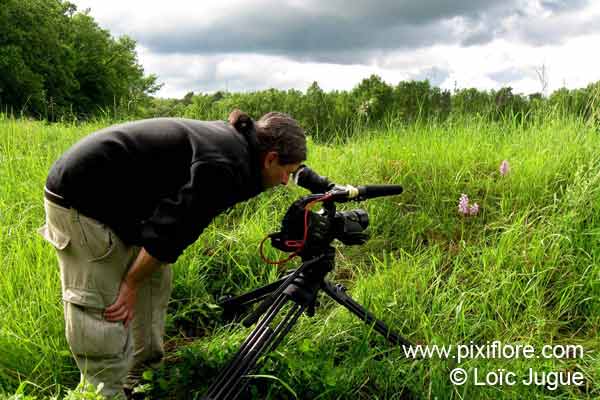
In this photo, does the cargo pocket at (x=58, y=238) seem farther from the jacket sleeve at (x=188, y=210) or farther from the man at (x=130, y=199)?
the jacket sleeve at (x=188, y=210)

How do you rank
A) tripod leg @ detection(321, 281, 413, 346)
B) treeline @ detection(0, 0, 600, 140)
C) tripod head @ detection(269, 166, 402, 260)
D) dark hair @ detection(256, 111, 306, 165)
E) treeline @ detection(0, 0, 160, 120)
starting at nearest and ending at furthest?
tripod head @ detection(269, 166, 402, 260), dark hair @ detection(256, 111, 306, 165), tripod leg @ detection(321, 281, 413, 346), treeline @ detection(0, 0, 600, 140), treeline @ detection(0, 0, 160, 120)

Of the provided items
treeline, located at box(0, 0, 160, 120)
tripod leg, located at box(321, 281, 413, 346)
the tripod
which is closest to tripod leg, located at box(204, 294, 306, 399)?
the tripod

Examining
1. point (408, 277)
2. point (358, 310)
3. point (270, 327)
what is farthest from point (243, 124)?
point (408, 277)

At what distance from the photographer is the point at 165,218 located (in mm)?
1940

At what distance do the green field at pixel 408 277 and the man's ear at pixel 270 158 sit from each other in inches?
36.5

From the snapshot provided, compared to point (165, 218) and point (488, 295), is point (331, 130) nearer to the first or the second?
point (488, 295)

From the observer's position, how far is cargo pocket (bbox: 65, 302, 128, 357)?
6.98ft

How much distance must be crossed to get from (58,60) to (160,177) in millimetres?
22158

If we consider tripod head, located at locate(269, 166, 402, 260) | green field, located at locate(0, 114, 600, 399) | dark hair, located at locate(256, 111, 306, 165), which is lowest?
green field, located at locate(0, 114, 600, 399)

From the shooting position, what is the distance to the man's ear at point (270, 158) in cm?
219

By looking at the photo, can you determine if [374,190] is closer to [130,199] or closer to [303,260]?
[303,260]

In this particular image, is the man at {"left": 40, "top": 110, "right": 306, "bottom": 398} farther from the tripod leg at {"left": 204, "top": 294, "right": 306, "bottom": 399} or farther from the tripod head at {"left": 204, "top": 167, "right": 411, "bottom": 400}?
the tripod leg at {"left": 204, "top": 294, "right": 306, "bottom": 399}

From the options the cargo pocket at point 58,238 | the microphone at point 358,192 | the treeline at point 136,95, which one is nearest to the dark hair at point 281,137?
the microphone at point 358,192

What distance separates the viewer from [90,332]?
2123 mm
